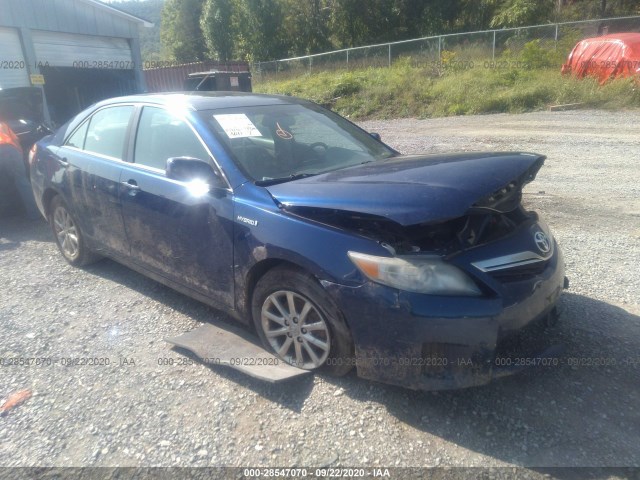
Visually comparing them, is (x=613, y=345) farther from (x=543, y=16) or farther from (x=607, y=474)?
(x=543, y=16)

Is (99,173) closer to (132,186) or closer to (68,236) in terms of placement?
(132,186)

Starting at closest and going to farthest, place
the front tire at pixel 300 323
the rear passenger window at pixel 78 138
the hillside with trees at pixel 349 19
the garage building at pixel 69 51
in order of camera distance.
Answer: the front tire at pixel 300 323 < the rear passenger window at pixel 78 138 < the garage building at pixel 69 51 < the hillside with trees at pixel 349 19

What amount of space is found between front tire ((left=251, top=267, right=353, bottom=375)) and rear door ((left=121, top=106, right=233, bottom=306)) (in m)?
0.32

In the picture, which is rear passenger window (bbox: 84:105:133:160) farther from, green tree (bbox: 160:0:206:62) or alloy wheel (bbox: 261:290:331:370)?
green tree (bbox: 160:0:206:62)

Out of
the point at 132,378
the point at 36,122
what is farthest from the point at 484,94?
the point at 132,378

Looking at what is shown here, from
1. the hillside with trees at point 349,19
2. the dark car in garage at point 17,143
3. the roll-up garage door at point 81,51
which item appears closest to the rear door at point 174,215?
the dark car in garage at point 17,143

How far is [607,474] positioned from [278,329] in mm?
1832

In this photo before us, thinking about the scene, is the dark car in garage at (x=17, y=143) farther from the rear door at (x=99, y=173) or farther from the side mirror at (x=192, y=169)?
the side mirror at (x=192, y=169)

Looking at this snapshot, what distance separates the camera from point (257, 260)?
3070 mm

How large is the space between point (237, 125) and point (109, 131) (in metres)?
1.46

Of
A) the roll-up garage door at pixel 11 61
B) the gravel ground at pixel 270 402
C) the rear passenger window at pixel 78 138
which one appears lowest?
the gravel ground at pixel 270 402

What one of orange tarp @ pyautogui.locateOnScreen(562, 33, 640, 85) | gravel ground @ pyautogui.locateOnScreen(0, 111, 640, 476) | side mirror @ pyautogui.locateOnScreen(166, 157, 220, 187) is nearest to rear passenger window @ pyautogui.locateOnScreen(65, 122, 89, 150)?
gravel ground @ pyautogui.locateOnScreen(0, 111, 640, 476)

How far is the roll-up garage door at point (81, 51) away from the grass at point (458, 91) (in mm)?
7258

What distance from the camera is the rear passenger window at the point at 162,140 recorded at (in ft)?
11.8
